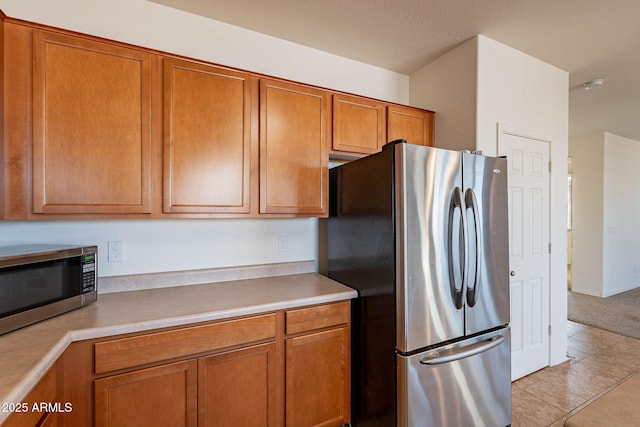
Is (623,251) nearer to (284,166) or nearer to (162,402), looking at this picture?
(284,166)

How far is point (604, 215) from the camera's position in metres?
4.55

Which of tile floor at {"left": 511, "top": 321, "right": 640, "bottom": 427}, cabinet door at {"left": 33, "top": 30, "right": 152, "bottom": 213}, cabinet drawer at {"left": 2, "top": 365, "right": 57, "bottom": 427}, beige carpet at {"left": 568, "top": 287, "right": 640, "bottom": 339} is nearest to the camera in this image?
cabinet drawer at {"left": 2, "top": 365, "right": 57, "bottom": 427}

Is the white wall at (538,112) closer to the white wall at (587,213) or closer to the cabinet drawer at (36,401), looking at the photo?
the cabinet drawer at (36,401)

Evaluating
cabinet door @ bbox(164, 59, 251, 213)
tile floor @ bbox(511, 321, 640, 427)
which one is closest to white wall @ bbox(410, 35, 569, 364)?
tile floor @ bbox(511, 321, 640, 427)

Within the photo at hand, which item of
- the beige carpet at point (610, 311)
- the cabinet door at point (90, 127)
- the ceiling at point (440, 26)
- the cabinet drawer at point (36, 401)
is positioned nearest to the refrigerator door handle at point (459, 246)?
the ceiling at point (440, 26)

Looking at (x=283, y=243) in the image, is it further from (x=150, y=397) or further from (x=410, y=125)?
(x=410, y=125)

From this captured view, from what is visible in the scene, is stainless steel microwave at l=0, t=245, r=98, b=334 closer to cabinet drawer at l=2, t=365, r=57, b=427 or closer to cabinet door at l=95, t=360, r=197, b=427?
cabinet drawer at l=2, t=365, r=57, b=427

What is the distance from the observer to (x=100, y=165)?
146 cm

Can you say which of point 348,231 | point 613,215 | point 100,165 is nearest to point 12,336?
point 100,165

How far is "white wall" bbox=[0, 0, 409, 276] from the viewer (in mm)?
1646

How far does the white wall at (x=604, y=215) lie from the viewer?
4.57 m

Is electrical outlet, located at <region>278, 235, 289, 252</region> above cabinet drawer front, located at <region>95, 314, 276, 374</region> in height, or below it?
above

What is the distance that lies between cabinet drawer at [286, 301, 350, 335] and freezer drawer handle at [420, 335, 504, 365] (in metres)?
0.50

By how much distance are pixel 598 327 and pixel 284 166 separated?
4194 mm
